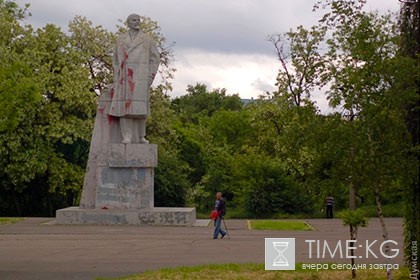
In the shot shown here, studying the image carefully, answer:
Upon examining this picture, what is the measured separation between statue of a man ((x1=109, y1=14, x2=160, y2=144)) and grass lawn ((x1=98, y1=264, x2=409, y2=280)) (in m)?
14.7

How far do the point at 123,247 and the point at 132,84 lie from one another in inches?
417

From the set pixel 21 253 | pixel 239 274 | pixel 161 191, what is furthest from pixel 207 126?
pixel 239 274

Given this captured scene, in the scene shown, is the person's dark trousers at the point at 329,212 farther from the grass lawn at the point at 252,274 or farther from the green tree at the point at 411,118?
the green tree at the point at 411,118

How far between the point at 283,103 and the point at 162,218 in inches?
737

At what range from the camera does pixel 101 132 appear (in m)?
28.8

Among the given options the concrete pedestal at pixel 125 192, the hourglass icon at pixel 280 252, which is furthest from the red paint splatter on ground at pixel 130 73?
the hourglass icon at pixel 280 252

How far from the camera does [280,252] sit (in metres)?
15.4

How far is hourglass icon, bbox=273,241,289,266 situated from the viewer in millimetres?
14328

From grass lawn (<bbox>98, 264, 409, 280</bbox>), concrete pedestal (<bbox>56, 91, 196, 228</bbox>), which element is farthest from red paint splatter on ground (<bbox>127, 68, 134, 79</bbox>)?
grass lawn (<bbox>98, 264, 409, 280</bbox>)

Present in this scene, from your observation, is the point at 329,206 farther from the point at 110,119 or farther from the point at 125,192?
the point at 110,119

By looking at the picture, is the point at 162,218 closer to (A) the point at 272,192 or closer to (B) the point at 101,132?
(B) the point at 101,132

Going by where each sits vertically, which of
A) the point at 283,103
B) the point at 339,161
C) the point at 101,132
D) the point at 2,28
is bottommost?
the point at 339,161

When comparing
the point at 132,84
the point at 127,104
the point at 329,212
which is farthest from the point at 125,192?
the point at 329,212

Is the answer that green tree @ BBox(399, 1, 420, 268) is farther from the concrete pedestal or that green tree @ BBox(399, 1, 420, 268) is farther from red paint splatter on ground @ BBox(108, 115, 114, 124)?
red paint splatter on ground @ BBox(108, 115, 114, 124)
